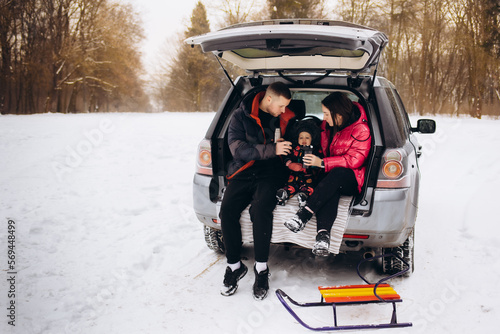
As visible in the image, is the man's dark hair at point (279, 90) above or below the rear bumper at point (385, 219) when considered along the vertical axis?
above

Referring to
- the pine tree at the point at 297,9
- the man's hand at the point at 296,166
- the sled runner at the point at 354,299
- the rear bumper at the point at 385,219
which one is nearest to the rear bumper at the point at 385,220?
the rear bumper at the point at 385,219

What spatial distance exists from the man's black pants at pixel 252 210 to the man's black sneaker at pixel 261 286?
0.12 metres

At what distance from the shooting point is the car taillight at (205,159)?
A: 346 cm

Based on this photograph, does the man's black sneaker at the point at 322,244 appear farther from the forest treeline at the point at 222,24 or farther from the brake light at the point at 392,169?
the forest treeline at the point at 222,24

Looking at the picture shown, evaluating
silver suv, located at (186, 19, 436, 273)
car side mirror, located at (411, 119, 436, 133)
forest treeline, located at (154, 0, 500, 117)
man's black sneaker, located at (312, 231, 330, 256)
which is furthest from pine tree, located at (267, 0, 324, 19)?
man's black sneaker, located at (312, 231, 330, 256)

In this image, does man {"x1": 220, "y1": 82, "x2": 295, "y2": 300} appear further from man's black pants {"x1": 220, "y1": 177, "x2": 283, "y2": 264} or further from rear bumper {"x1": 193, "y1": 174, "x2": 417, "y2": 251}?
rear bumper {"x1": 193, "y1": 174, "x2": 417, "y2": 251}

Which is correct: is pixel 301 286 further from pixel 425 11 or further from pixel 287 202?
pixel 425 11

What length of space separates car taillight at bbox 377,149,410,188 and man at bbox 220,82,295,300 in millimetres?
783

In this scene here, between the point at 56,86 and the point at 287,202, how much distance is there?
30.1 meters

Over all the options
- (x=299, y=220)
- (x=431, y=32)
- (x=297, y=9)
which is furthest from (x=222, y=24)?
(x=299, y=220)

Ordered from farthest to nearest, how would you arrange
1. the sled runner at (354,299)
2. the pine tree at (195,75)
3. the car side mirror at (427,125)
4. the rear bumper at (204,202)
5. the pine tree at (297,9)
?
the pine tree at (195,75), the pine tree at (297,9), the car side mirror at (427,125), the rear bumper at (204,202), the sled runner at (354,299)

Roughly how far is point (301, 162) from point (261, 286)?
1.12 m

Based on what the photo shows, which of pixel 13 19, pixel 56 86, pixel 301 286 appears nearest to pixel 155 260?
pixel 301 286

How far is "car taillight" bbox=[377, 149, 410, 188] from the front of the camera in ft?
9.68
